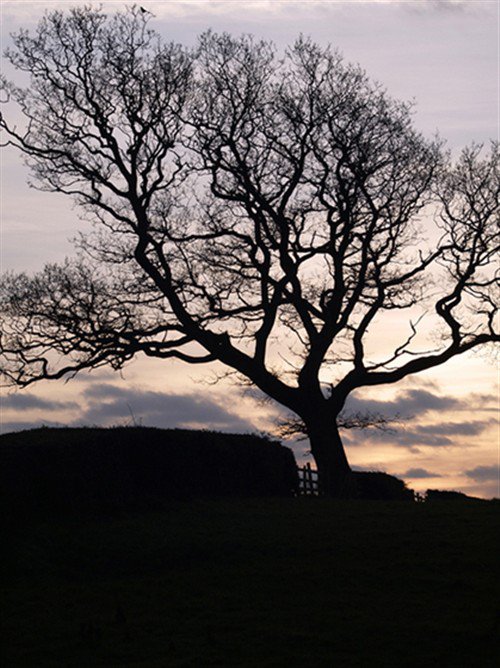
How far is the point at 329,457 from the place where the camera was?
Answer: 3183 centimetres

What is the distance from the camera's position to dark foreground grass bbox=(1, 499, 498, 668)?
13.1 meters

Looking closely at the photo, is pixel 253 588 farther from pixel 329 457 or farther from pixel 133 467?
pixel 329 457

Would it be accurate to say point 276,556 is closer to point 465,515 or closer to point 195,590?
point 195,590

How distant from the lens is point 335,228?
32750mm

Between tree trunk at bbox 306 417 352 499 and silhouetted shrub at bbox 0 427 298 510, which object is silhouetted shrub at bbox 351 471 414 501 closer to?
tree trunk at bbox 306 417 352 499

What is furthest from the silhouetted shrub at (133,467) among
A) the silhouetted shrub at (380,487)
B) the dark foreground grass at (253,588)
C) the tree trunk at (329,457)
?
the silhouetted shrub at (380,487)

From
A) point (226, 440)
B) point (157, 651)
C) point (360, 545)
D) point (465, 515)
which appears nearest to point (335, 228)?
point (226, 440)

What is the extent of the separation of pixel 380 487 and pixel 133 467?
1585cm

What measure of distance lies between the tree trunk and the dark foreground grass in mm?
6772

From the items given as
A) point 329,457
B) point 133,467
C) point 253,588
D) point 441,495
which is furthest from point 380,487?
point 253,588

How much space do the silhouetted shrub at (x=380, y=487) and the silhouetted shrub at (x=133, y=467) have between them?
9046 millimetres

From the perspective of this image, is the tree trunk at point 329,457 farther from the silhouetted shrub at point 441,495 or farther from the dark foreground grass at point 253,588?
the dark foreground grass at point 253,588

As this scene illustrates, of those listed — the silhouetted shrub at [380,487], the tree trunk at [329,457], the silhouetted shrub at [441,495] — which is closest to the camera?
the tree trunk at [329,457]

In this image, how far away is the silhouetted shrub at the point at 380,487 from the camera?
37.4 meters
